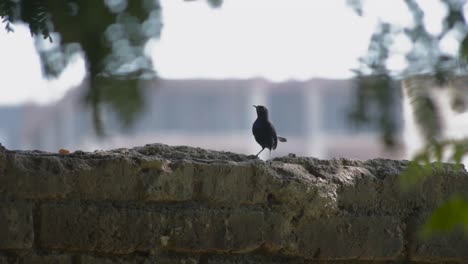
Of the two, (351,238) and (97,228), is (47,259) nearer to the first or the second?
(97,228)

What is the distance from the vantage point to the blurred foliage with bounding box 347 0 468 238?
1.12m

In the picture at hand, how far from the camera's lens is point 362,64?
3.99 ft

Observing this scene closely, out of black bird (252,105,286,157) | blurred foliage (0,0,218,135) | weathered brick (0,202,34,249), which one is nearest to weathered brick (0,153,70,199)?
weathered brick (0,202,34,249)

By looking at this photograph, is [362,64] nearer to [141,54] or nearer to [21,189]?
[141,54]

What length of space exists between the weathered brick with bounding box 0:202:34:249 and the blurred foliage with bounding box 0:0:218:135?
79.5 inches

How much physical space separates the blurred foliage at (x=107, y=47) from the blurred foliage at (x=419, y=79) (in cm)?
30

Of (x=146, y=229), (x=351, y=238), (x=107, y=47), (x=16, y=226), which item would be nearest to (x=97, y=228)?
(x=146, y=229)

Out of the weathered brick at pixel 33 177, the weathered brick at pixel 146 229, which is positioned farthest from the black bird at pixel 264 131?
the weathered brick at pixel 33 177

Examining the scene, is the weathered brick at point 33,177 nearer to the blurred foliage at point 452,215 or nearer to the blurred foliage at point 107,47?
the blurred foliage at point 107,47

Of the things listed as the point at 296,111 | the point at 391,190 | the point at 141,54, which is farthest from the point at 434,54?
the point at 391,190

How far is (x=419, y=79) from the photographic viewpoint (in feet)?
3.75

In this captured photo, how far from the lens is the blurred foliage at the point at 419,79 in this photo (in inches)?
44.3

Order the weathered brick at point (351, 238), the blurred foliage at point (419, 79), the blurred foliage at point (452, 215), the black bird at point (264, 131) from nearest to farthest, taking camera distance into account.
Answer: the blurred foliage at point (452, 215)
the blurred foliage at point (419, 79)
the weathered brick at point (351, 238)
the black bird at point (264, 131)

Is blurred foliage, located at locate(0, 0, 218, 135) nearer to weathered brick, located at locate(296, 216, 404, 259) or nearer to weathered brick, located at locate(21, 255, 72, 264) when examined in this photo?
weathered brick, located at locate(21, 255, 72, 264)
